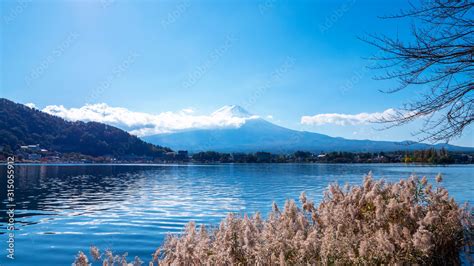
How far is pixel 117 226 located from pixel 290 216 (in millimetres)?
11111

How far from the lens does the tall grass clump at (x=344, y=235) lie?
165 inches

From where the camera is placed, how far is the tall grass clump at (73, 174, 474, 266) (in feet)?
13.8

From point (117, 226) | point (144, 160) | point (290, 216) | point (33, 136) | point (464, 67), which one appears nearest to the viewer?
point (290, 216)

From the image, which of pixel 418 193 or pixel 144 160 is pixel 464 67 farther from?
pixel 144 160

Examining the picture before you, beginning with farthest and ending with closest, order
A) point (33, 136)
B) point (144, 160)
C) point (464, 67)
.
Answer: point (144, 160)
point (33, 136)
point (464, 67)

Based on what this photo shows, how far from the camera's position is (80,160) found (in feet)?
408

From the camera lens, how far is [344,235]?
555 centimetres

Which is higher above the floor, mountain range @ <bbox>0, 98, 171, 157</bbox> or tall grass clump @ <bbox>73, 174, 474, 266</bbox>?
mountain range @ <bbox>0, 98, 171, 157</bbox>

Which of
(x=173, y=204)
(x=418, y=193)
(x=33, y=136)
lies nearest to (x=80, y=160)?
(x=33, y=136)

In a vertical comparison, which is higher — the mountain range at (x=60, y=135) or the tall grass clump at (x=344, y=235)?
the mountain range at (x=60, y=135)

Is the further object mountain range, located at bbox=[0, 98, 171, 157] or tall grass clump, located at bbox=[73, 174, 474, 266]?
mountain range, located at bbox=[0, 98, 171, 157]

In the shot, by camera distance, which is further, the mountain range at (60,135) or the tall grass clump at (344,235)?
the mountain range at (60,135)

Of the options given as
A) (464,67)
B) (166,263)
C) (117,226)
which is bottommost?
(117,226)

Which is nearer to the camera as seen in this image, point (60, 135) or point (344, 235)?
point (344, 235)
